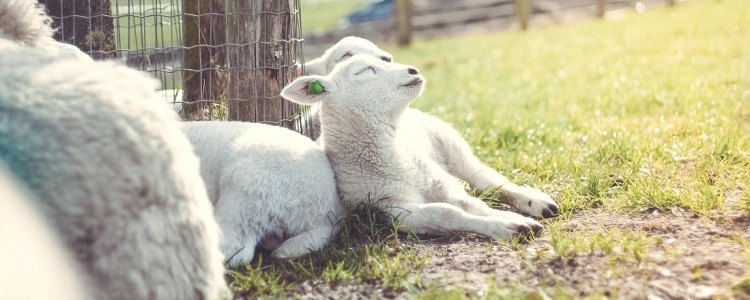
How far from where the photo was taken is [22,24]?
12.0ft

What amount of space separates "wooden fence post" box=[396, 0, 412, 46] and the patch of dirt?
44.0ft

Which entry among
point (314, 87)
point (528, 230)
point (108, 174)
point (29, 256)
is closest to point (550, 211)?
point (528, 230)

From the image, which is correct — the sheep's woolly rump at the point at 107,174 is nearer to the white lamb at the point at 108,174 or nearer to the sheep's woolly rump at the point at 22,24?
the white lamb at the point at 108,174

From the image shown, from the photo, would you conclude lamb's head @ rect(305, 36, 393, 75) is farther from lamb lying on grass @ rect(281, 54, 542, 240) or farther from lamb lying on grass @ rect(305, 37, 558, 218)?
lamb lying on grass @ rect(281, 54, 542, 240)

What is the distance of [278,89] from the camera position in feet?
16.3

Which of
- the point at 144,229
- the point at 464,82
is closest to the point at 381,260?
the point at 144,229

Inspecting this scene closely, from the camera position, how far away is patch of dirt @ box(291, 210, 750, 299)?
9.71ft

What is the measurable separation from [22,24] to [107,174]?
1.61 metres

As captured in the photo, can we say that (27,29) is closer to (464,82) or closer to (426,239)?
(426,239)

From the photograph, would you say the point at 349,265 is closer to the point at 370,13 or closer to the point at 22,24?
the point at 22,24

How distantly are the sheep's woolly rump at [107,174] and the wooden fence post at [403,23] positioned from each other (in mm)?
14549

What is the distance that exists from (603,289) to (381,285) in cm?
88

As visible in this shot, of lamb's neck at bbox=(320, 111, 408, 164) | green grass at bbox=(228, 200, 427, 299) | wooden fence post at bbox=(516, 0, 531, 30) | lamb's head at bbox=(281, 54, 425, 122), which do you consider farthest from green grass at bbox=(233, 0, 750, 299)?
wooden fence post at bbox=(516, 0, 531, 30)

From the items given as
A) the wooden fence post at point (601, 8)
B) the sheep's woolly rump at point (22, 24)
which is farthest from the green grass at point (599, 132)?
the wooden fence post at point (601, 8)
